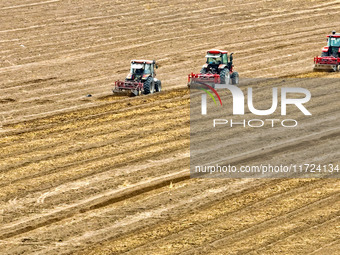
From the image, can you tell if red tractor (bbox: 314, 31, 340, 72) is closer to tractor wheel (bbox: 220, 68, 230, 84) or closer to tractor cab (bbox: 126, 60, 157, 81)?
tractor wheel (bbox: 220, 68, 230, 84)

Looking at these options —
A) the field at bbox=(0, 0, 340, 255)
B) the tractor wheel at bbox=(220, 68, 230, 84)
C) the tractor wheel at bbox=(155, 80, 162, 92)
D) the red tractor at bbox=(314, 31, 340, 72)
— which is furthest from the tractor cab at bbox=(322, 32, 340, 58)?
the tractor wheel at bbox=(155, 80, 162, 92)

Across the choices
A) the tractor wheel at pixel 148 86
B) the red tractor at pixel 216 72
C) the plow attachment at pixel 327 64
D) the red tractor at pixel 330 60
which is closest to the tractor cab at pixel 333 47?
the red tractor at pixel 330 60

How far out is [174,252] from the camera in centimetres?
1531

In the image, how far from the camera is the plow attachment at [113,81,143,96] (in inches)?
1163

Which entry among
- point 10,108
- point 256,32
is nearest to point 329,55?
point 256,32

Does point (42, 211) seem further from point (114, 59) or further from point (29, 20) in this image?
point (29, 20)

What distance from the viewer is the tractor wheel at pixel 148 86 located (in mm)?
29716

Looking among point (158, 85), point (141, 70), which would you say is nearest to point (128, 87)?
point (141, 70)

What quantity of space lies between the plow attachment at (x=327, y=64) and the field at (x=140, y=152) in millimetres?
523

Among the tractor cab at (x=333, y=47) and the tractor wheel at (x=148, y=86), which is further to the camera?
the tractor cab at (x=333, y=47)

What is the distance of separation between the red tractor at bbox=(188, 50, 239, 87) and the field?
1019mm

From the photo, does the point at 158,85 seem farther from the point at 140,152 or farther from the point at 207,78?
the point at 140,152

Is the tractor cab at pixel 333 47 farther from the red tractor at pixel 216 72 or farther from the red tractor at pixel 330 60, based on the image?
the red tractor at pixel 216 72

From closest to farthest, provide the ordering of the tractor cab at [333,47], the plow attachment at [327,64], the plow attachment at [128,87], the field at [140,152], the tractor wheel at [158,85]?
the field at [140,152] → the plow attachment at [128,87] → the tractor wheel at [158,85] → the plow attachment at [327,64] → the tractor cab at [333,47]
